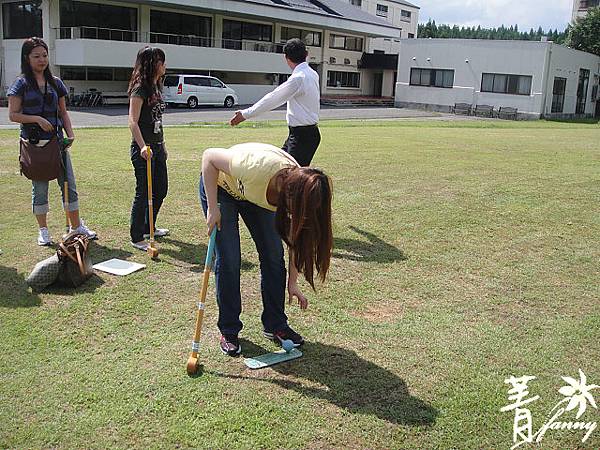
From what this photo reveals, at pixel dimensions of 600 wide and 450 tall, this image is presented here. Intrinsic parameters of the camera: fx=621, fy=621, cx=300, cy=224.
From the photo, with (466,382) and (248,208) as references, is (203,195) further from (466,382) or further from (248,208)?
(466,382)

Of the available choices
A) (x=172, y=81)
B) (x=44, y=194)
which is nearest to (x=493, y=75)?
(x=172, y=81)

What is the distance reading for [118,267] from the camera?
5.41 metres

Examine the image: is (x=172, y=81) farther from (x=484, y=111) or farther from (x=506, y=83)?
(x=506, y=83)

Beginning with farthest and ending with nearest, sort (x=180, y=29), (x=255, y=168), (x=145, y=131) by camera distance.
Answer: (x=180, y=29) → (x=145, y=131) → (x=255, y=168)

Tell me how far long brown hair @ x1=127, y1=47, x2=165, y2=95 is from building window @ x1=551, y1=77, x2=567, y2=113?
38.9 m

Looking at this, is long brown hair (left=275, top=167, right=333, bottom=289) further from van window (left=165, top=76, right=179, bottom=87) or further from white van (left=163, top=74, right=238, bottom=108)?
van window (left=165, top=76, right=179, bottom=87)

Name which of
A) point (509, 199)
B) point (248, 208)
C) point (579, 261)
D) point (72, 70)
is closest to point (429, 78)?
point (72, 70)

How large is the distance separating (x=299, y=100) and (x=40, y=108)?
94.8 inches

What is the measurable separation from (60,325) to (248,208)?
5.18ft

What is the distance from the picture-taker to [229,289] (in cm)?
390

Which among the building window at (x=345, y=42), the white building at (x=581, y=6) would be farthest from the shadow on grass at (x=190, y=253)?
the white building at (x=581, y=6)

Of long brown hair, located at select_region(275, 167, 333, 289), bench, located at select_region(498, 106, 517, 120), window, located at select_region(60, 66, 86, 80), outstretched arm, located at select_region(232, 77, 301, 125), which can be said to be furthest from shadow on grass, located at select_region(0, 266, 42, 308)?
bench, located at select_region(498, 106, 517, 120)

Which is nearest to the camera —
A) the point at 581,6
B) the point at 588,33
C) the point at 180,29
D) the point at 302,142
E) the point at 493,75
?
the point at 302,142

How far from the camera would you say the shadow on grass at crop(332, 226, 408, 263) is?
600cm
